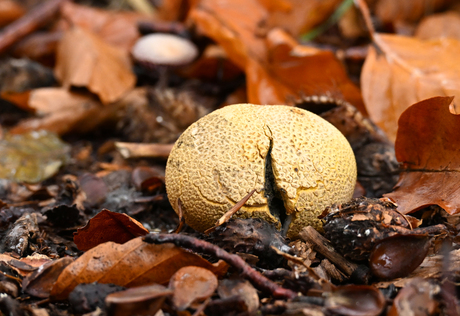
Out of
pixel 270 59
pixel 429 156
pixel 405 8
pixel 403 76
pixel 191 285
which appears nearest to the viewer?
pixel 191 285

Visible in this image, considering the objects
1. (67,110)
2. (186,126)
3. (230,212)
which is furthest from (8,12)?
(230,212)

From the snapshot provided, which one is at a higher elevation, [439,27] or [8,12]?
[439,27]

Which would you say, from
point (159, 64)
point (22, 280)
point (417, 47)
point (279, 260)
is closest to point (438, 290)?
point (279, 260)

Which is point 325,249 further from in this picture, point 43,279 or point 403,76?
point 403,76

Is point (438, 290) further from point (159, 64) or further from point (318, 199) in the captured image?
point (159, 64)

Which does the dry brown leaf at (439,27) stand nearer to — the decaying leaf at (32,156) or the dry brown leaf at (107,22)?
the dry brown leaf at (107,22)

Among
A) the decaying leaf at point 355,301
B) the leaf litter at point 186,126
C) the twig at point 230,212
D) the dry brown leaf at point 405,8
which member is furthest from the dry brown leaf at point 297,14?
the decaying leaf at point 355,301
